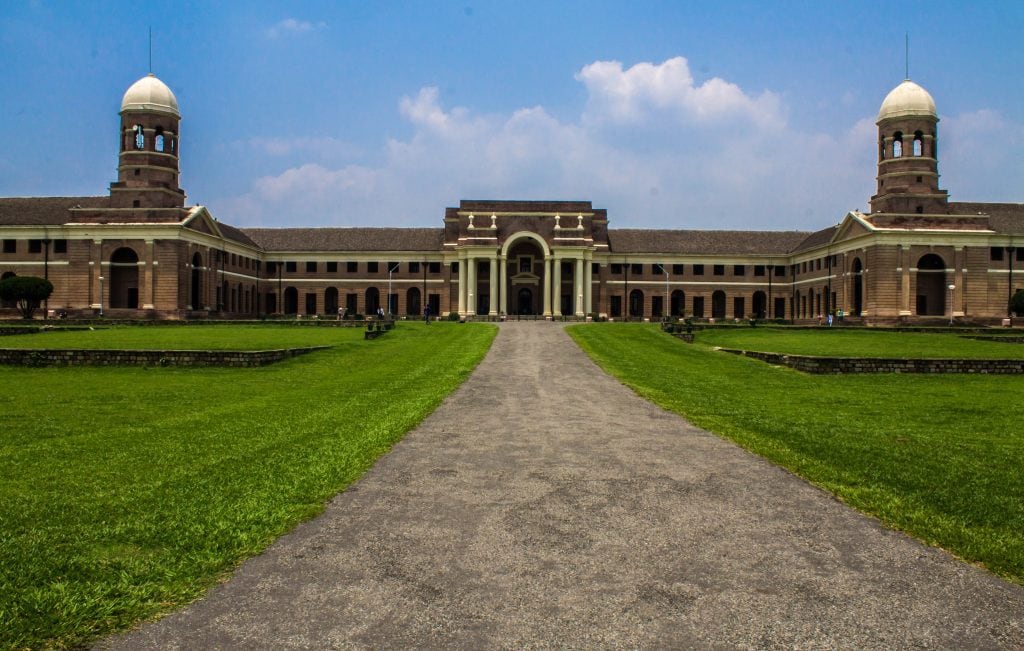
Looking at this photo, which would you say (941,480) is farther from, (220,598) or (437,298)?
(437,298)

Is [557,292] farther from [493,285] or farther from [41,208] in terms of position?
[41,208]

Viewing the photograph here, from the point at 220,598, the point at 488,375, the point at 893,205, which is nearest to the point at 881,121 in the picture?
the point at 893,205

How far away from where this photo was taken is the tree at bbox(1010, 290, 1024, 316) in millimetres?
57037

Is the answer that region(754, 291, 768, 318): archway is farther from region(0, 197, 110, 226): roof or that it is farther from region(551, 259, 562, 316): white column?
region(0, 197, 110, 226): roof

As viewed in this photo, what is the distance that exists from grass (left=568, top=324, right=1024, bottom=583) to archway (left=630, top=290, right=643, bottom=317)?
48847 millimetres

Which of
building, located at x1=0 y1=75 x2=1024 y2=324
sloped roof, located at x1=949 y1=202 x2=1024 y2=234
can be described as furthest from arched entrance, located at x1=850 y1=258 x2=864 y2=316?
sloped roof, located at x1=949 y1=202 x2=1024 y2=234

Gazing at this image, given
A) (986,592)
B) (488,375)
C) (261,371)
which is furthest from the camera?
(261,371)

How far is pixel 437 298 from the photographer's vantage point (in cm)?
7875

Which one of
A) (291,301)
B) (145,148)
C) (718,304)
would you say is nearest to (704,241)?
(718,304)

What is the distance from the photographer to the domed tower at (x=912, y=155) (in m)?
61.1

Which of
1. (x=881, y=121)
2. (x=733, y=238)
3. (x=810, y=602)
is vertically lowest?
(x=810, y=602)

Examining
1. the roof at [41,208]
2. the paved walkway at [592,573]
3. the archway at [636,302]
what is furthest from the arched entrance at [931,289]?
the roof at [41,208]

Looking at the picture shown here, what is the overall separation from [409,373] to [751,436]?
12.8m

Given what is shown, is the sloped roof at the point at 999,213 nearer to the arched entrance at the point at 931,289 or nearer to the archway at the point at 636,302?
the arched entrance at the point at 931,289
